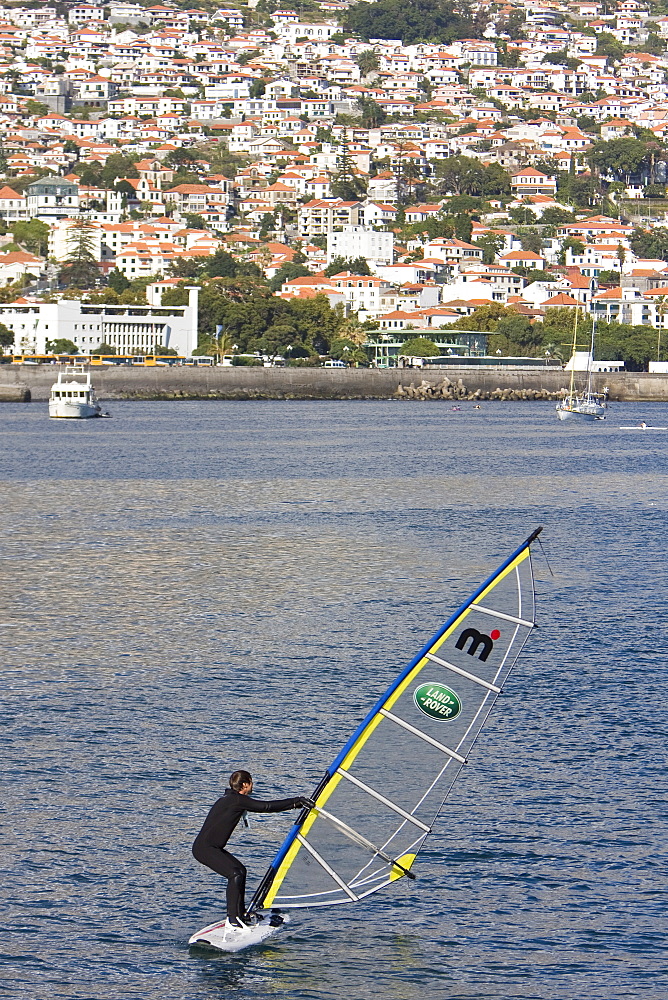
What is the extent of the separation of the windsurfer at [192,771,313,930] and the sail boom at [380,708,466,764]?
856 mm

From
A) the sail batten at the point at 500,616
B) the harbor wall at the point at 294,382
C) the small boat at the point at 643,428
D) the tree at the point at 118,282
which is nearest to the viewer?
the sail batten at the point at 500,616

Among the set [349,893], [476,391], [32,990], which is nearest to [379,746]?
[349,893]

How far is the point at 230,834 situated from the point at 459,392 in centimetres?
13560

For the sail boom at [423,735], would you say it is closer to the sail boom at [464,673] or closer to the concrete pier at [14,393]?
the sail boom at [464,673]

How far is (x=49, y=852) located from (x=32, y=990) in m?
2.99

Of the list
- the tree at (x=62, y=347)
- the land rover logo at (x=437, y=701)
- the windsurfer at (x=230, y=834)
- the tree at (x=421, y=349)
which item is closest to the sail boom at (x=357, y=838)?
the windsurfer at (x=230, y=834)

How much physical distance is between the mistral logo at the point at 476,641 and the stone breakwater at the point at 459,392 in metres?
132

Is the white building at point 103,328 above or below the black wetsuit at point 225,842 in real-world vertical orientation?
below

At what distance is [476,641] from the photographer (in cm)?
1377

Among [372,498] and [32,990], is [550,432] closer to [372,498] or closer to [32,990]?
[372,498]

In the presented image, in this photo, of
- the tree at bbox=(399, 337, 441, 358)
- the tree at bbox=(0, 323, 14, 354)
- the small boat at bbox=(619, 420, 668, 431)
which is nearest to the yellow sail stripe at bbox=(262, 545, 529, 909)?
the small boat at bbox=(619, 420, 668, 431)

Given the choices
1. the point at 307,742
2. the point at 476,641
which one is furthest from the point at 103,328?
the point at 476,641

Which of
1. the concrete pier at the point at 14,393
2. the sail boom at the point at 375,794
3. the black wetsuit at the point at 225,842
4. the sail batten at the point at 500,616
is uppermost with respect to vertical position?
the sail batten at the point at 500,616

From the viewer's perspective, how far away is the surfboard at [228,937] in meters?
14.1
